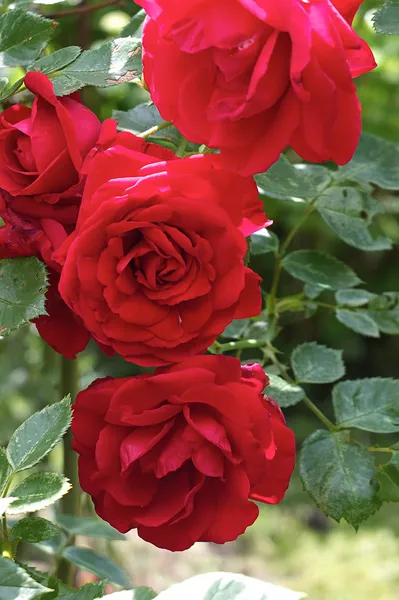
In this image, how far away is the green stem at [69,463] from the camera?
0.90m

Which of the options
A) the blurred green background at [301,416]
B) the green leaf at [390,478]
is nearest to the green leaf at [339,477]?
the green leaf at [390,478]

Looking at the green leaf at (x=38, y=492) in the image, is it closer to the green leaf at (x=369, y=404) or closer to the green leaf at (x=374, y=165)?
the green leaf at (x=369, y=404)

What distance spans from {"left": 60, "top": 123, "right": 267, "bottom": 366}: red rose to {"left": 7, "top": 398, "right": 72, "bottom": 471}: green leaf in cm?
6

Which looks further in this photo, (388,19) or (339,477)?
(339,477)

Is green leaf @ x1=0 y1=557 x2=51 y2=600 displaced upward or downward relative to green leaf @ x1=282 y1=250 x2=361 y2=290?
upward

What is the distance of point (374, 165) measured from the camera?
33.3 inches

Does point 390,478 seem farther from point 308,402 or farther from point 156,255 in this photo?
point 156,255

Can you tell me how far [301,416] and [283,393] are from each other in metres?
1.92

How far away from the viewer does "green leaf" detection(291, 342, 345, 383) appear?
0.78 m

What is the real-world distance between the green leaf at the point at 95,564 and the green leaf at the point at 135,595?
0.35 meters

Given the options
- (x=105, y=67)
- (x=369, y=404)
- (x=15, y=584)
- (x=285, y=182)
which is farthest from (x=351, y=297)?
(x=15, y=584)

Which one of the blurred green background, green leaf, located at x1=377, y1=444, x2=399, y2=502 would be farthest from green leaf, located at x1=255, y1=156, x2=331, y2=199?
the blurred green background

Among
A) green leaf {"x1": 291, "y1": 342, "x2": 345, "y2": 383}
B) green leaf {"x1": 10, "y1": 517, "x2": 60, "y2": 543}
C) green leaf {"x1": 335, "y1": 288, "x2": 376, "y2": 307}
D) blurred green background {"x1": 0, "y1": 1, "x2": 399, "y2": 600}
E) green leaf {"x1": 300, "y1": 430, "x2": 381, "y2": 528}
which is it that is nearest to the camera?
green leaf {"x1": 10, "y1": 517, "x2": 60, "y2": 543}

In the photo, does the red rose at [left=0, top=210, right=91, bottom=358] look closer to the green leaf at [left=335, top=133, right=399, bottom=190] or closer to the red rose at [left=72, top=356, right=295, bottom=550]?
the red rose at [left=72, top=356, right=295, bottom=550]
